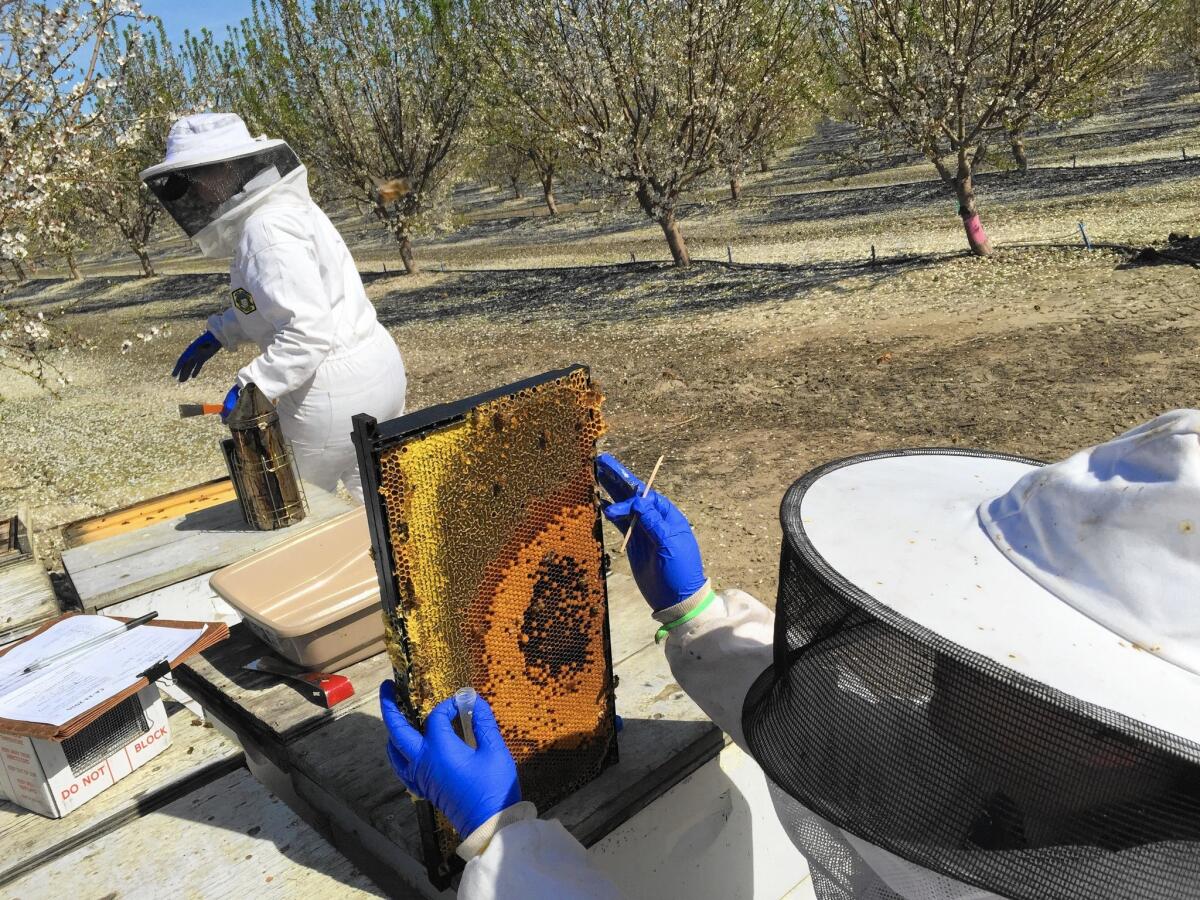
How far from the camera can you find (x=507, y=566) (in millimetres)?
1696

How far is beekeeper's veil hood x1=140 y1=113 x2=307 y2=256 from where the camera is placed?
3.39 m

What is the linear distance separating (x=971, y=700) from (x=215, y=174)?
3.31m

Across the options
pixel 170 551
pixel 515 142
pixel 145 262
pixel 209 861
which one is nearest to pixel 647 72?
pixel 170 551

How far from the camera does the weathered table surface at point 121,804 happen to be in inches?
75.2

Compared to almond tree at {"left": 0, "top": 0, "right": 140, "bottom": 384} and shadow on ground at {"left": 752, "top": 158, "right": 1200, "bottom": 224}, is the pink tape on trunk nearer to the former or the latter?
shadow on ground at {"left": 752, "top": 158, "right": 1200, "bottom": 224}

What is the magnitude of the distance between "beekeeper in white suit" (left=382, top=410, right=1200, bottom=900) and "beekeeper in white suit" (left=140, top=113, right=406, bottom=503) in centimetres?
225

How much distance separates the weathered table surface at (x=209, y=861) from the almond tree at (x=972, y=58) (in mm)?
11341

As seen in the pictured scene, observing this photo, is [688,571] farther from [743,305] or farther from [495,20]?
[495,20]

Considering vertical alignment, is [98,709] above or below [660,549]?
below

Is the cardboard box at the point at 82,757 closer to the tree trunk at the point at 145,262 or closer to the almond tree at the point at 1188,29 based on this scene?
the tree trunk at the point at 145,262

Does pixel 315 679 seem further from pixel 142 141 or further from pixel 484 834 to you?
pixel 142 141

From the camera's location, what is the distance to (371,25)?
17422mm

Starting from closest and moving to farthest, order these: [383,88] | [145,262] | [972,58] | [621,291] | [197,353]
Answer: [197,353], [972,58], [621,291], [383,88], [145,262]

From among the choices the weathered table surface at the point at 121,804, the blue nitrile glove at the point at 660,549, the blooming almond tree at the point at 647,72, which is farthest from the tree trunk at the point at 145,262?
the blue nitrile glove at the point at 660,549
